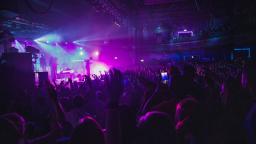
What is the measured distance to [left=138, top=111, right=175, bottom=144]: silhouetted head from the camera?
1975 mm

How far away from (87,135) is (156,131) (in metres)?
0.51

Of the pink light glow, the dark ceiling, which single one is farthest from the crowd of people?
the pink light glow

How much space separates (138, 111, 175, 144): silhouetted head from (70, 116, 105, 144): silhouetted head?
31cm

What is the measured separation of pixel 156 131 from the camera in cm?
199

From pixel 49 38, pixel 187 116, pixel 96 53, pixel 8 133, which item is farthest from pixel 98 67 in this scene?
pixel 8 133

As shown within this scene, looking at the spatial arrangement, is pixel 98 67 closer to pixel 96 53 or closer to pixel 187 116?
pixel 96 53

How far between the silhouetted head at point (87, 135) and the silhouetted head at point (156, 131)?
12.1 inches

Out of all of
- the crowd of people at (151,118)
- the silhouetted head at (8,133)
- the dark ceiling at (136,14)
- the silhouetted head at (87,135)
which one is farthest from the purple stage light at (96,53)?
the silhouetted head at (87,135)

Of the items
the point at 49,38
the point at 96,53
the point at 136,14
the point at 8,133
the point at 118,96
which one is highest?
the point at 136,14

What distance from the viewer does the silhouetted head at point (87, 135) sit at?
1960 millimetres

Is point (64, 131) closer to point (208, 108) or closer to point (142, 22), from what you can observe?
point (208, 108)

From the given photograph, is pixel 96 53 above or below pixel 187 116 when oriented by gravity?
above

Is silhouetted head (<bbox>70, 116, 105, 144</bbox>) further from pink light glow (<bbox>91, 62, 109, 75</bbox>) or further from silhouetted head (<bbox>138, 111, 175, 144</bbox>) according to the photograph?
pink light glow (<bbox>91, 62, 109, 75</bbox>)

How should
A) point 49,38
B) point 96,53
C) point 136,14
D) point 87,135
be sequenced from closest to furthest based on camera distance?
point 87,135
point 49,38
point 136,14
point 96,53
